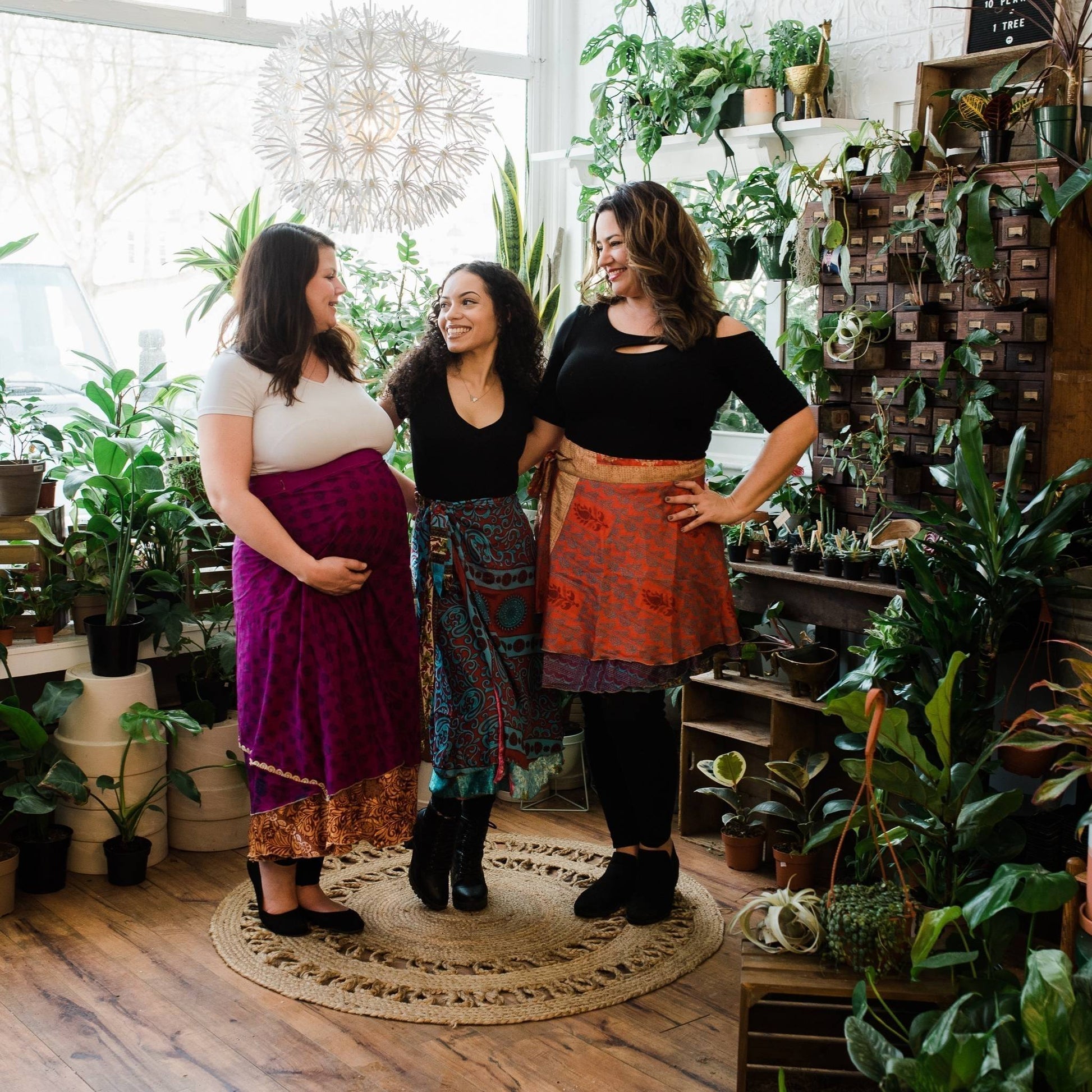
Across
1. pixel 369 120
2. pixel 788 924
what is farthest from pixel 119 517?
pixel 788 924

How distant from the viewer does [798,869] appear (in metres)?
3.22

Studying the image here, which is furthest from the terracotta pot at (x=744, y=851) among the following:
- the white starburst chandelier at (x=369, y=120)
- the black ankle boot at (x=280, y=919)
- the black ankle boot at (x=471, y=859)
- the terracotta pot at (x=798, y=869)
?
the white starburst chandelier at (x=369, y=120)

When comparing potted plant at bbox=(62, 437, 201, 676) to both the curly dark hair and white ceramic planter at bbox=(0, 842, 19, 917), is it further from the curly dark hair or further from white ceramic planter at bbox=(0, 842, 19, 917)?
the curly dark hair

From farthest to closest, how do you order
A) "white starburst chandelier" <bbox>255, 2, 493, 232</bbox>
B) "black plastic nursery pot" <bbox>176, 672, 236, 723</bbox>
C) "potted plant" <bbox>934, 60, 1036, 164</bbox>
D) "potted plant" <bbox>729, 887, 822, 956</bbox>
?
1. "black plastic nursery pot" <bbox>176, 672, 236, 723</bbox>
2. "potted plant" <bbox>934, 60, 1036, 164</bbox>
3. "white starburst chandelier" <bbox>255, 2, 493, 232</bbox>
4. "potted plant" <bbox>729, 887, 822, 956</bbox>

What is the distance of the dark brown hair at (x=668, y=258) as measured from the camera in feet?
9.16

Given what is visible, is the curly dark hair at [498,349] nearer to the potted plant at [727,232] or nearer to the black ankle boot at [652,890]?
the potted plant at [727,232]

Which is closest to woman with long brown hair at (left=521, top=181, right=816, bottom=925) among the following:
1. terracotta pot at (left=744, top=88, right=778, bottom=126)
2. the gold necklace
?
the gold necklace

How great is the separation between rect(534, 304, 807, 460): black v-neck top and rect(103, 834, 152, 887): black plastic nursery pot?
1.57 m

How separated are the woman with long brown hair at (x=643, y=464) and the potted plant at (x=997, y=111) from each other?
75cm

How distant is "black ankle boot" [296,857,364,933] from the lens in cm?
302

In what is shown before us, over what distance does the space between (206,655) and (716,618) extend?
1510 mm

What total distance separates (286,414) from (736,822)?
1651 mm

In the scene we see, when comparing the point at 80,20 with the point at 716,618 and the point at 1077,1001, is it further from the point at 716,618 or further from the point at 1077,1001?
the point at 1077,1001

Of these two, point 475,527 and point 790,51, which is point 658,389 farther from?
point 790,51
